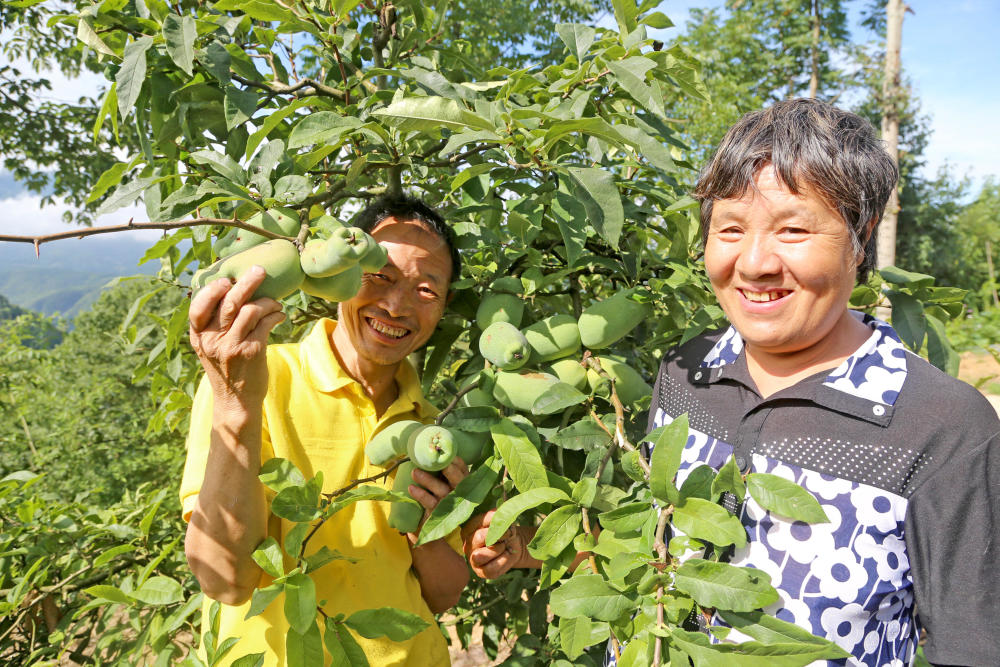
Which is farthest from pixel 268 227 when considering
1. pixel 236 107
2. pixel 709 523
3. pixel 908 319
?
pixel 908 319

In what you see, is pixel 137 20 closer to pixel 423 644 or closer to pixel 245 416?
pixel 245 416

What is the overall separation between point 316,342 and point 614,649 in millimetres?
789

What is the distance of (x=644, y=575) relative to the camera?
0.78 meters

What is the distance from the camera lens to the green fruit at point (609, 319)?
4.02 ft

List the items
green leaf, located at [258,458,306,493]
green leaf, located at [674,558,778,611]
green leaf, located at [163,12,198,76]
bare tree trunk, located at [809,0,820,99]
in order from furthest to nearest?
bare tree trunk, located at [809,0,820,99], green leaf, located at [163,12,198,76], green leaf, located at [258,458,306,493], green leaf, located at [674,558,778,611]

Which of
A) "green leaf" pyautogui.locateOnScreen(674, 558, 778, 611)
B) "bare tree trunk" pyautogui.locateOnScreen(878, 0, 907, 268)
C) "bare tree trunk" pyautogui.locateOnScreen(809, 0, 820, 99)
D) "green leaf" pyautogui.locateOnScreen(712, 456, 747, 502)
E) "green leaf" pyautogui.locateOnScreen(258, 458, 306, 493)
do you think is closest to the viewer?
"green leaf" pyautogui.locateOnScreen(674, 558, 778, 611)

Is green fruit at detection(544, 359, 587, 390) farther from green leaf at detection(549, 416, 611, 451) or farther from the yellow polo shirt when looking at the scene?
the yellow polo shirt

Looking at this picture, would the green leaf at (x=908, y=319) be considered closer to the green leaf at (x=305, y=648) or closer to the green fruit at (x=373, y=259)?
the green fruit at (x=373, y=259)

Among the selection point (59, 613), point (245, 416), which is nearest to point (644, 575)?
point (245, 416)

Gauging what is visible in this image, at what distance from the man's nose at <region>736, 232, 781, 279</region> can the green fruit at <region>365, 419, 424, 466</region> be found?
0.59 metres

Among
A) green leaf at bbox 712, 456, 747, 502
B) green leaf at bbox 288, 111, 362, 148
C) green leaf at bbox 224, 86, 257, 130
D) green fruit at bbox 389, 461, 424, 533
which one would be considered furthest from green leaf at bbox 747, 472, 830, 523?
green leaf at bbox 224, 86, 257, 130

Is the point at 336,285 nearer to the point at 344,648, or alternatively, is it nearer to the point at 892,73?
the point at 344,648

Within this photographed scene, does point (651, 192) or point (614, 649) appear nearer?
point (614, 649)

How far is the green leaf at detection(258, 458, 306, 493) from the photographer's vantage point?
0.91 metres
